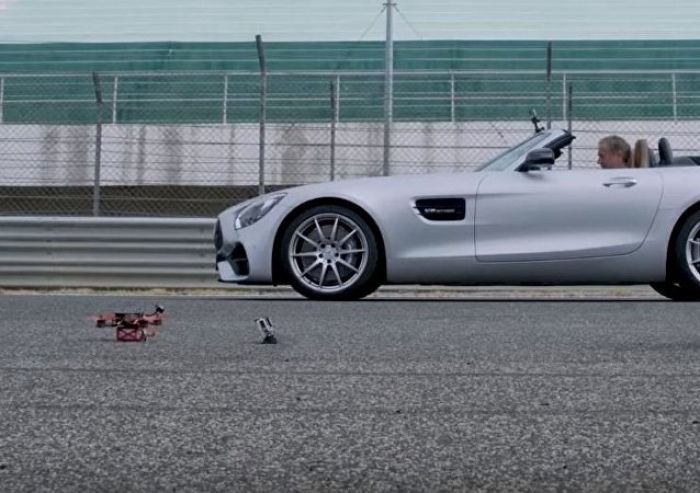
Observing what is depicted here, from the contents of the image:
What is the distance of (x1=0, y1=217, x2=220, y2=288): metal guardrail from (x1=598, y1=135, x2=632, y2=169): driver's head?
9.96ft

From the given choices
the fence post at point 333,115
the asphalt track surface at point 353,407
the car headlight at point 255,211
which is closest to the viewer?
the asphalt track surface at point 353,407

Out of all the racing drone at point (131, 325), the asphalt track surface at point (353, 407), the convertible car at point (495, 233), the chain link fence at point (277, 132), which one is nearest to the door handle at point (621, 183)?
the convertible car at point (495, 233)

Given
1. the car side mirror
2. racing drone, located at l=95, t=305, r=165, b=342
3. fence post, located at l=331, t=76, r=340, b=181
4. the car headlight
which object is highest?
fence post, located at l=331, t=76, r=340, b=181

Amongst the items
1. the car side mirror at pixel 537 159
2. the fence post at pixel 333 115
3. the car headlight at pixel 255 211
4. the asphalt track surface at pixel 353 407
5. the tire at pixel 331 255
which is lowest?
the asphalt track surface at pixel 353 407

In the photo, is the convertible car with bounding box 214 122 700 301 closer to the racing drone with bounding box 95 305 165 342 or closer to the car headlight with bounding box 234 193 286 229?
the car headlight with bounding box 234 193 286 229

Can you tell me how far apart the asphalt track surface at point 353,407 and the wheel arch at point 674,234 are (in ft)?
6.62

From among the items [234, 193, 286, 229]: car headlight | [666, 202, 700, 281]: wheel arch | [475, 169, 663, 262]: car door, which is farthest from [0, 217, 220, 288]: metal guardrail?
[666, 202, 700, 281]: wheel arch

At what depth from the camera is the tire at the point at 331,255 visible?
29.1 ft

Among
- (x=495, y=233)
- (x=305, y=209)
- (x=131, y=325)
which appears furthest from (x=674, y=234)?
(x=131, y=325)

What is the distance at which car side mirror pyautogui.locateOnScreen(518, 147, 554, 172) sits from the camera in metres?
8.94

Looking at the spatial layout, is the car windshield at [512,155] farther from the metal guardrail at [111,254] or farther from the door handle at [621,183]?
the metal guardrail at [111,254]

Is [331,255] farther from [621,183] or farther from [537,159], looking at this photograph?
[621,183]

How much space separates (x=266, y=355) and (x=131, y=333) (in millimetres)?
704

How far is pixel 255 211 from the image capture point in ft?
30.0
